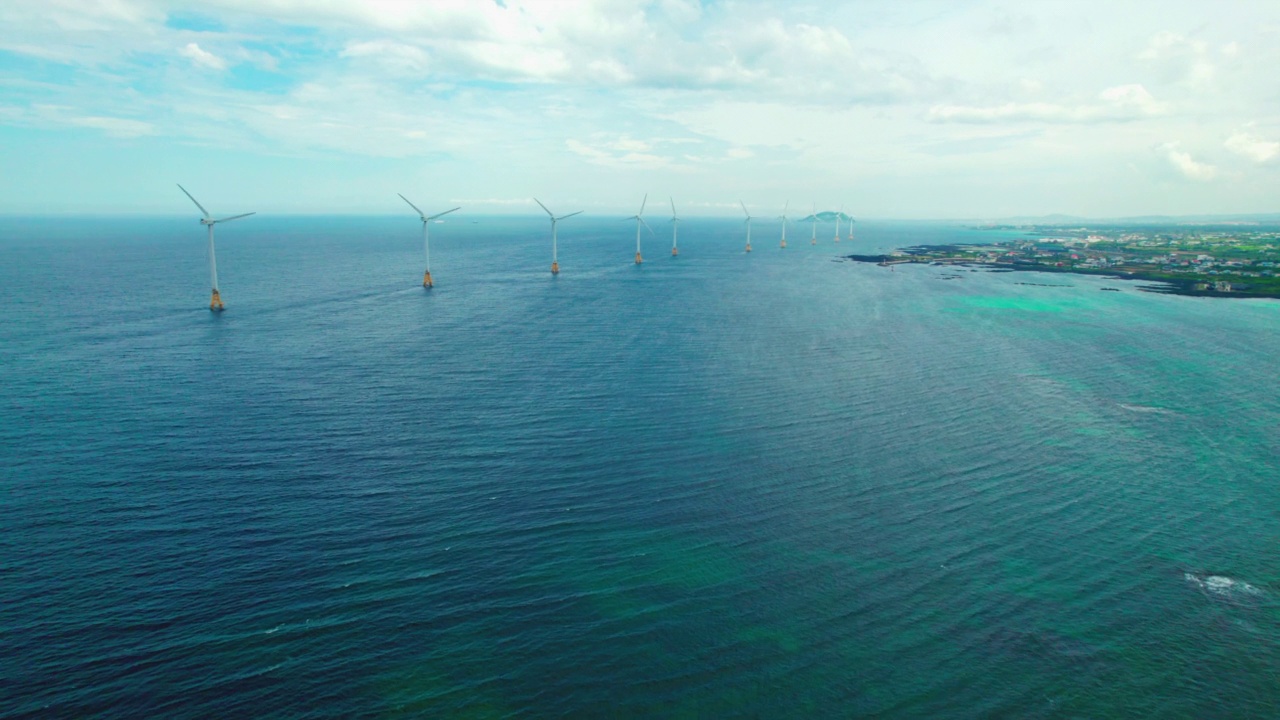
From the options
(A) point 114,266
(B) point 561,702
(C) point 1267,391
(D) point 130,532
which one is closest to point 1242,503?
(C) point 1267,391

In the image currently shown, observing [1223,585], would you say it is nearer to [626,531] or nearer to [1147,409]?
[626,531]

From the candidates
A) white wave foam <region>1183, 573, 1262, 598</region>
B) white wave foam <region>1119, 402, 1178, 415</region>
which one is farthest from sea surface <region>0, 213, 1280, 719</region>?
white wave foam <region>1119, 402, 1178, 415</region>

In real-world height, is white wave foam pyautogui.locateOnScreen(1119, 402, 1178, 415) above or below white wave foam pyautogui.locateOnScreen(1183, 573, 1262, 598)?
above

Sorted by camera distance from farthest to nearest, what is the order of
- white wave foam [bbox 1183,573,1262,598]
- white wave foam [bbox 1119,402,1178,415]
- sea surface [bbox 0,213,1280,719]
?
white wave foam [bbox 1119,402,1178,415] < white wave foam [bbox 1183,573,1262,598] < sea surface [bbox 0,213,1280,719]

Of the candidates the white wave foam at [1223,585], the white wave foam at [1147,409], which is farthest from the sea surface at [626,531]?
the white wave foam at [1147,409]

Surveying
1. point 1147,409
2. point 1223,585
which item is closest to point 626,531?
point 1223,585

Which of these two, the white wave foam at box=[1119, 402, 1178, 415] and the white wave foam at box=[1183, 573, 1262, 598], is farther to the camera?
the white wave foam at box=[1119, 402, 1178, 415]

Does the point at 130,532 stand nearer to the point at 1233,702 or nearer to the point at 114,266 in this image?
the point at 1233,702

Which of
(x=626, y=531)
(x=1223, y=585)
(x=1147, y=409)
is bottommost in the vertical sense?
(x=1223, y=585)

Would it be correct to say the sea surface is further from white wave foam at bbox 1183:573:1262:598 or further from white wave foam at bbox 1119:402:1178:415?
white wave foam at bbox 1119:402:1178:415
